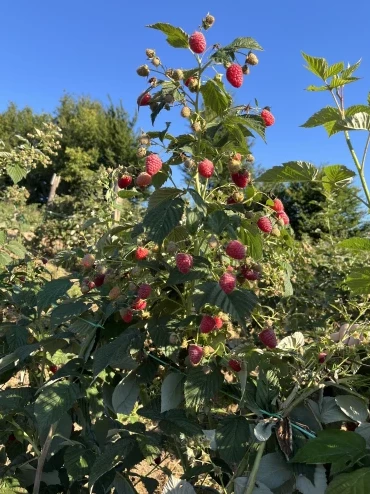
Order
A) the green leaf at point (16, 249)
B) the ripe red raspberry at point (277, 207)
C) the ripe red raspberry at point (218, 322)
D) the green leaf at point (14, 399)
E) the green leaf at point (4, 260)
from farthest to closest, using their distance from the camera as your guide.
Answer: the green leaf at point (16, 249) < the green leaf at point (4, 260) < the green leaf at point (14, 399) < the ripe red raspberry at point (277, 207) < the ripe red raspberry at point (218, 322)

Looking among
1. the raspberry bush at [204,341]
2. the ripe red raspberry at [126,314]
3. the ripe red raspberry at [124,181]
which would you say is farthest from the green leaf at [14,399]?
the ripe red raspberry at [124,181]

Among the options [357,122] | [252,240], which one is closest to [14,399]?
[252,240]

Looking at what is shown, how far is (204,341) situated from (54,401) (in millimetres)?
364

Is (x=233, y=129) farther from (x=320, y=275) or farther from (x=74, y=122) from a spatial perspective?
(x=74, y=122)

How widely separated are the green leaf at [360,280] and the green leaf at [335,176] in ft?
0.61

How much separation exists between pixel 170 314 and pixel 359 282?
1.50 ft

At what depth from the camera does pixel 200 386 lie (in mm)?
1021

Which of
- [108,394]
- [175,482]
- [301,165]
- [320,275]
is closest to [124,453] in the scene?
[175,482]

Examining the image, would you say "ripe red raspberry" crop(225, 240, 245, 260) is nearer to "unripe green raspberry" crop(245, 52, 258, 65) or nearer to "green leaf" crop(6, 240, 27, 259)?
"unripe green raspberry" crop(245, 52, 258, 65)

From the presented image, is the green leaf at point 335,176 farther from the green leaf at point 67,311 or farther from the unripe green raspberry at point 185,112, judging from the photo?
the green leaf at point 67,311

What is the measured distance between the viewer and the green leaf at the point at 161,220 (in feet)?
3.27

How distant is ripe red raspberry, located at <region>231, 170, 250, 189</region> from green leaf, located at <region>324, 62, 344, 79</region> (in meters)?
0.27

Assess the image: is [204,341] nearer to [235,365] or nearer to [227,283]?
[235,365]

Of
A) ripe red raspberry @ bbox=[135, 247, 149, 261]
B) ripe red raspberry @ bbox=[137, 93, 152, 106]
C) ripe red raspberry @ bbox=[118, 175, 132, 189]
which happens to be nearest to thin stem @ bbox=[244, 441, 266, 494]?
ripe red raspberry @ bbox=[135, 247, 149, 261]
